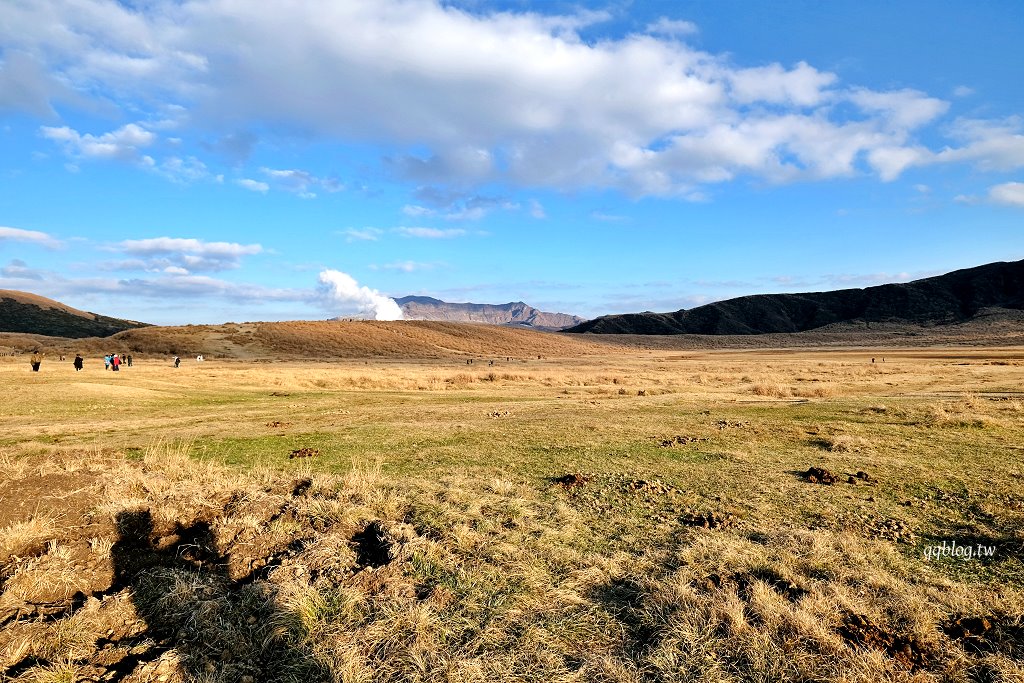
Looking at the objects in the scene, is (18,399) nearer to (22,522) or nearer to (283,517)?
(22,522)

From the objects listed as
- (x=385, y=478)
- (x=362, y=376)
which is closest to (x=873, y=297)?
(x=362, y=376)

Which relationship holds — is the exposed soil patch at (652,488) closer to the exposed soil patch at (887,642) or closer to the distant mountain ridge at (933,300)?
the exposed soil patch at (887,642)

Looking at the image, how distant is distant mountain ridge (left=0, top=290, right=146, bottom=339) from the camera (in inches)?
6526

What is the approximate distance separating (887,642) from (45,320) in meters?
231

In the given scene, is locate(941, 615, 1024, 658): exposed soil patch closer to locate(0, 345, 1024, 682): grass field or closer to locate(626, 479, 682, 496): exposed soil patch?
locate(0, 345, 1024, 682): grass field

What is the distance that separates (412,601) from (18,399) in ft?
77.6

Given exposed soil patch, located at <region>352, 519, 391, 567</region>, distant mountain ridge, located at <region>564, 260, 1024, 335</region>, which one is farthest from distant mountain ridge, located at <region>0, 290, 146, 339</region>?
distant mountain ridge, located at <region>564, 260, 1024, 335</region>

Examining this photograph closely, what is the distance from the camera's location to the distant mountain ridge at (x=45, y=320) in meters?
166

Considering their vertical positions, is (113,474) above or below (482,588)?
above

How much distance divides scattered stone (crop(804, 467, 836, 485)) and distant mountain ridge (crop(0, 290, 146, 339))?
194m

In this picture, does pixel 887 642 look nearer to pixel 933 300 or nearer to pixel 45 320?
pixel 933 300

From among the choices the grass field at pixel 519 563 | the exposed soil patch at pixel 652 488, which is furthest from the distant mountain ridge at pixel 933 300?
the exposed soil patch at pixel 652 488

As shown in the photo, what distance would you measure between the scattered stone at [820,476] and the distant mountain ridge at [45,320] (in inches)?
7650

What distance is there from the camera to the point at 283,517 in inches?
282
